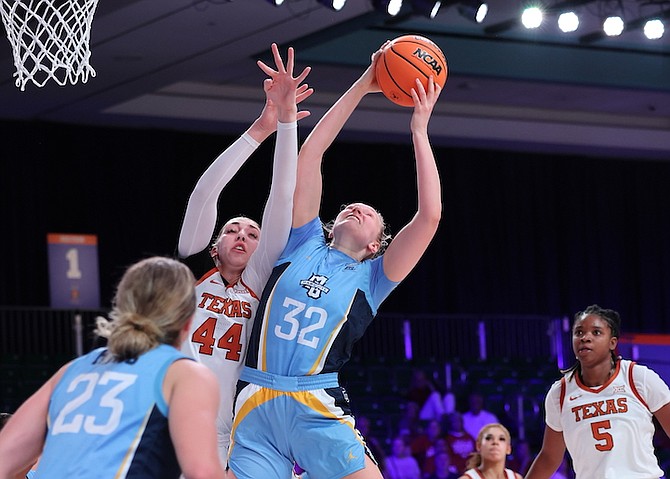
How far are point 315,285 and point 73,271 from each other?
11.7 meters

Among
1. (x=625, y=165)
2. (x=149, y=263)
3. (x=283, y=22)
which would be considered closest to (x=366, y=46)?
(x=283, y=22)

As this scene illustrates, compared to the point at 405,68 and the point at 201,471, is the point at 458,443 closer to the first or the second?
the point at 405,68

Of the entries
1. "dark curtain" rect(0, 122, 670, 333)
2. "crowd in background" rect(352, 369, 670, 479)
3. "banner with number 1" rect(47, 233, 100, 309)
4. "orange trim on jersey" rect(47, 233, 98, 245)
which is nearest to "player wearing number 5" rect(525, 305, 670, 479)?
"crowd in background" rect(352, 369, 670, 479)

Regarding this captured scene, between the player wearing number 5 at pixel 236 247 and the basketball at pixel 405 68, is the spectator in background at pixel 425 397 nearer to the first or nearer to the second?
the player wearing number 5 at pixel 236 247

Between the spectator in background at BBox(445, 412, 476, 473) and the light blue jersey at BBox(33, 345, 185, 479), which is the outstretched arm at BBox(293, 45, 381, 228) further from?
the spectator in background at BBox(445, 412, 476, 473)

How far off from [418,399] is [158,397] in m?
11.7

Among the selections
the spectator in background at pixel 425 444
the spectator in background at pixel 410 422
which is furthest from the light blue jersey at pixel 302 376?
the spectator in background at pixel 410 422

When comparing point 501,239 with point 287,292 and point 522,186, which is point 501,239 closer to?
point 522,186

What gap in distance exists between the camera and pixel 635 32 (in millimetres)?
15359

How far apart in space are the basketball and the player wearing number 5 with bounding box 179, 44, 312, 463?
14.3 inches

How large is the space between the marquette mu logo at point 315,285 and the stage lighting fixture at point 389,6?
6566 mm

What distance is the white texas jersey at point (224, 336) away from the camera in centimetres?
476

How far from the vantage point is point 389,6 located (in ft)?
35.3

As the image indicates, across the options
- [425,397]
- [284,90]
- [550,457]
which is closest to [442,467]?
[425,397]
